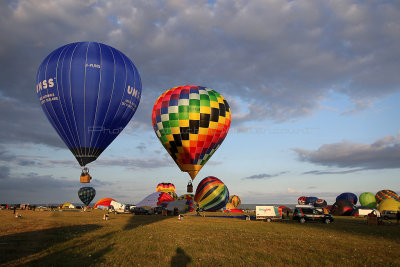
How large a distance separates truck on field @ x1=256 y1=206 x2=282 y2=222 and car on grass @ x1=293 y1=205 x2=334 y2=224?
2116 millimetres

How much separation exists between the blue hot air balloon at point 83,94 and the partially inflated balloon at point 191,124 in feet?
31.8

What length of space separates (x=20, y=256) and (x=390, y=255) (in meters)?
15.2

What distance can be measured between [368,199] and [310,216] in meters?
42.7

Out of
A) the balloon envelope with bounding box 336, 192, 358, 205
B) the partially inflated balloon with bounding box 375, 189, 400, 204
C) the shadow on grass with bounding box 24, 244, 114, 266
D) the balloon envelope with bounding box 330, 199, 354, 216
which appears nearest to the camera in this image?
the shadow on grass with bounding box 24, 244, 114, 266

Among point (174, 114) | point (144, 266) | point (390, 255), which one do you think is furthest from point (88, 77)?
point (390, 255)

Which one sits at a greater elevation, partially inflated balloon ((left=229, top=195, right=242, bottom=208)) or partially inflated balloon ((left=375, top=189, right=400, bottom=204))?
partially inflated balloon ((left=375, top=189, right=400, bottom=204))

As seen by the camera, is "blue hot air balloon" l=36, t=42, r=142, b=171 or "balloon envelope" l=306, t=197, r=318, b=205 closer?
"blue hot air balloon" l=36, t=42, r=142, b=171

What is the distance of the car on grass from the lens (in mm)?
31781

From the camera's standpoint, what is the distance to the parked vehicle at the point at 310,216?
104ft

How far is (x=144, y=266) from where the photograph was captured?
11273 mm

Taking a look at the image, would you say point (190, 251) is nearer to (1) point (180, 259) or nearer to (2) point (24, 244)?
(1) point (180, 259)

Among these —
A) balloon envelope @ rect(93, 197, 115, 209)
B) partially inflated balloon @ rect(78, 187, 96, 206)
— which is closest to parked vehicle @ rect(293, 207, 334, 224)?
balloon envelope @ rect(93, 197, 115, 209)

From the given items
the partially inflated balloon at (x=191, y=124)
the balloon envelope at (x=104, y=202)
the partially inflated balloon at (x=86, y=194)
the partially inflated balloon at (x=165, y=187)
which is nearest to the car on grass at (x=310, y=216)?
the partially inflated balloon at (x=191, y=124)

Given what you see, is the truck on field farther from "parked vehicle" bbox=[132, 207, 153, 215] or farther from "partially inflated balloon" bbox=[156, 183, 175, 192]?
"partially inflated balloon" bbox=[156, 183, 175, 192]
